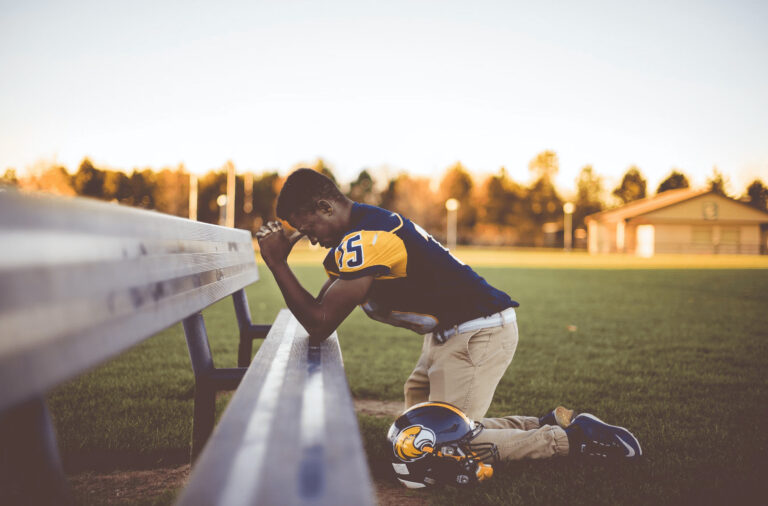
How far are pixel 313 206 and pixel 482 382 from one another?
4.00 feet

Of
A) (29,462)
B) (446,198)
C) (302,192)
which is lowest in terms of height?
(29,462)

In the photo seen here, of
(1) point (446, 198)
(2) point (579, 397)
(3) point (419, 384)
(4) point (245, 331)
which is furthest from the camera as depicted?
(1) point (446, 198)

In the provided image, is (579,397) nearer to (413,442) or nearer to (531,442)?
(531,442)

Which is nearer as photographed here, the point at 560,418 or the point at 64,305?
the point at 64,305

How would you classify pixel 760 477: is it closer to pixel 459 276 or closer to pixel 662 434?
pixel 662 434

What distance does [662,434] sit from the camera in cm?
331

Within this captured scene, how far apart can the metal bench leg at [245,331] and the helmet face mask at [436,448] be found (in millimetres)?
1401

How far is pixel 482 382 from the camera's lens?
110 inches

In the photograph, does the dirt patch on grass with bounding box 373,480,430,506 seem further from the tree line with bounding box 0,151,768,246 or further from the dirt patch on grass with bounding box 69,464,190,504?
the tree line with bounding box 0,151,768,246

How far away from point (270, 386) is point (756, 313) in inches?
385

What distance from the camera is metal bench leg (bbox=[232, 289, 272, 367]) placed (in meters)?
3.58

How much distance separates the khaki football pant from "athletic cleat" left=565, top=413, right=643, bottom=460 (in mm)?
55


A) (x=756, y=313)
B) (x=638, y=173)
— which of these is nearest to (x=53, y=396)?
(x=756, y=313)

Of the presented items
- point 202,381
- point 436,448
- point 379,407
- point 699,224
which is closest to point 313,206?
point 202,381
